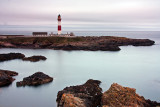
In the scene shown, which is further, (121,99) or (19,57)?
(19,57)

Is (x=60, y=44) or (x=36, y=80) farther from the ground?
(x=60, y=44)

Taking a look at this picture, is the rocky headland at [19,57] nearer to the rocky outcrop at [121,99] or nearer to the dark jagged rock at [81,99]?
the dark jagged rock at [81,99]

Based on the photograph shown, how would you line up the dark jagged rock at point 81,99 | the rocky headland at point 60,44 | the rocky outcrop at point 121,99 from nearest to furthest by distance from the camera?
the rocky outcrop at point 121,99
the dark jagged rock at point 81,99
the rocky headland at point 60,44

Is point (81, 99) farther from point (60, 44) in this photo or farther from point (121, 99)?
point (60, 44)

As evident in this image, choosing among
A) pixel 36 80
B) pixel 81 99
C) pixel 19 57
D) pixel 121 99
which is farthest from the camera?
pixel 19 57

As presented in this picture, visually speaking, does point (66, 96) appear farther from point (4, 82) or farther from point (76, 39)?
point (76, 39)

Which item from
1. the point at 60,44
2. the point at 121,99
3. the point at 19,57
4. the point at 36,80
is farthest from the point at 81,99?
the point at 60,44

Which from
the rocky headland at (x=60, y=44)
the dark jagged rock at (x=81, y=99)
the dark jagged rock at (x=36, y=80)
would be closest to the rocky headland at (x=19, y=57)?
the dark jagged rock at (x=36, y=80)

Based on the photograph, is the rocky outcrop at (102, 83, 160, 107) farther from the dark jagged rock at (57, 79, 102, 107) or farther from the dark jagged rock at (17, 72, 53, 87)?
the dark jagged rock at (17, 72, 53, 87)

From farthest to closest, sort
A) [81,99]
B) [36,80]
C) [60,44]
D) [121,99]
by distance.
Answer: [60,44], [36,80], [81,99], [121,99]

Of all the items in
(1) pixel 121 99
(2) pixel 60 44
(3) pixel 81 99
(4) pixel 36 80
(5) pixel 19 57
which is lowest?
(4) pixel 36 80

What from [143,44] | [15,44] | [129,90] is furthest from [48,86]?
[143,44]

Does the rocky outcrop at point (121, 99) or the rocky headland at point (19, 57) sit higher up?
the rocky outcrop at point (121, 99)

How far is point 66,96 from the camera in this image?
27.2ft
